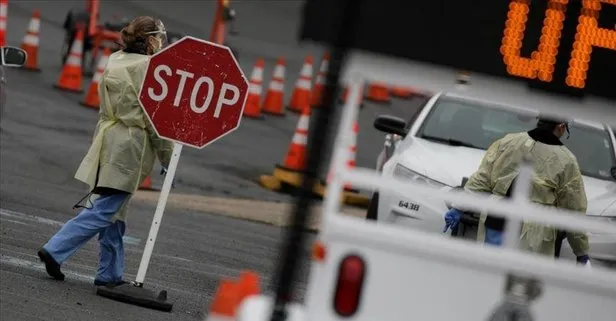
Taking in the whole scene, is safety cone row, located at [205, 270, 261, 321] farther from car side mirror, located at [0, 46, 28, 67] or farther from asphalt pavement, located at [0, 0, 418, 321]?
car side mirror, located at [0, 46, 28, 67]

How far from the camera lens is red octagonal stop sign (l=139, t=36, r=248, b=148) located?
1099 cm

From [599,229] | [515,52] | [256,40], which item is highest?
[515,52]

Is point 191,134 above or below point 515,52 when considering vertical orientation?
below

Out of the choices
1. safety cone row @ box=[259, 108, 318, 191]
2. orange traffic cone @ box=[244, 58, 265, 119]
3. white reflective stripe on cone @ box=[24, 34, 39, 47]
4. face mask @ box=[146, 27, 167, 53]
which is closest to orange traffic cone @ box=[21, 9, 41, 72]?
white reflective stripe on cone @ box=[24, 34, 39, 47]

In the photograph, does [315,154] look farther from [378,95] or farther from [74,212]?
[378,95]

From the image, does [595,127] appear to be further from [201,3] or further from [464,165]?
[201,3]

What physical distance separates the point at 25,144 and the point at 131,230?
4.05 metres

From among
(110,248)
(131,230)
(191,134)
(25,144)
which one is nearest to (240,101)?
(191,134)

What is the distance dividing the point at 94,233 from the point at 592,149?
4772 millimetres

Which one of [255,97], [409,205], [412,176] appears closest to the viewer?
[409,205]

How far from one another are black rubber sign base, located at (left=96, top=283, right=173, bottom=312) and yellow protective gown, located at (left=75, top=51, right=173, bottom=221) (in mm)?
480

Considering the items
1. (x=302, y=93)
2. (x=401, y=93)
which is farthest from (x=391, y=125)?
(x=401, y=93)

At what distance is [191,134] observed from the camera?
11219 mm

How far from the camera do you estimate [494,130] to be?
14258mm
